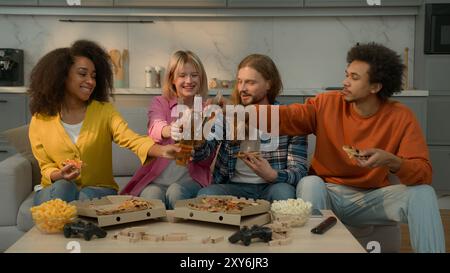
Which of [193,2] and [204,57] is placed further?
[204,57]

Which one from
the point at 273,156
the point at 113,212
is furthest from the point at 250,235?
the point at 273,156

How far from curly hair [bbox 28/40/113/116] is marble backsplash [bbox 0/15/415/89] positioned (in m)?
2.41

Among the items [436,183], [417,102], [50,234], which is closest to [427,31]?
[417,102]

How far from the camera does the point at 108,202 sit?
6.51 ft

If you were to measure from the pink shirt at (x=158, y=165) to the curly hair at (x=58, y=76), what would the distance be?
0.84 feet

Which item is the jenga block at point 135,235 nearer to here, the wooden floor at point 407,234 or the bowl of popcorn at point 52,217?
the bowl of popcorn at point 52,217

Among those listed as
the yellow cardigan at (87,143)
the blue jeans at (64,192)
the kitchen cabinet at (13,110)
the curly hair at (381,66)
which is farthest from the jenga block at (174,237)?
the kitchen cabinet at (13,110)

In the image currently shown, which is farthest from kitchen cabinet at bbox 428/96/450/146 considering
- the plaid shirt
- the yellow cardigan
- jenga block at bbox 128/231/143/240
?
jenga block at bbox 128/231/143/240

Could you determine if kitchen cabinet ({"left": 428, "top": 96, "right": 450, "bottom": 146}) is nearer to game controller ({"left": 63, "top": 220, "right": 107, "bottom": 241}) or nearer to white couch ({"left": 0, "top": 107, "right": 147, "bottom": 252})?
white couch ({"left": 0, "top": 107, "right": 147, "bottom": 252})

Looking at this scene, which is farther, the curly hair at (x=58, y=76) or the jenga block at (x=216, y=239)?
the curly hair at (x=58, y=76)

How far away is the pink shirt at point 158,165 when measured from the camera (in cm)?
261

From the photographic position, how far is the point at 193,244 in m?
1.62
